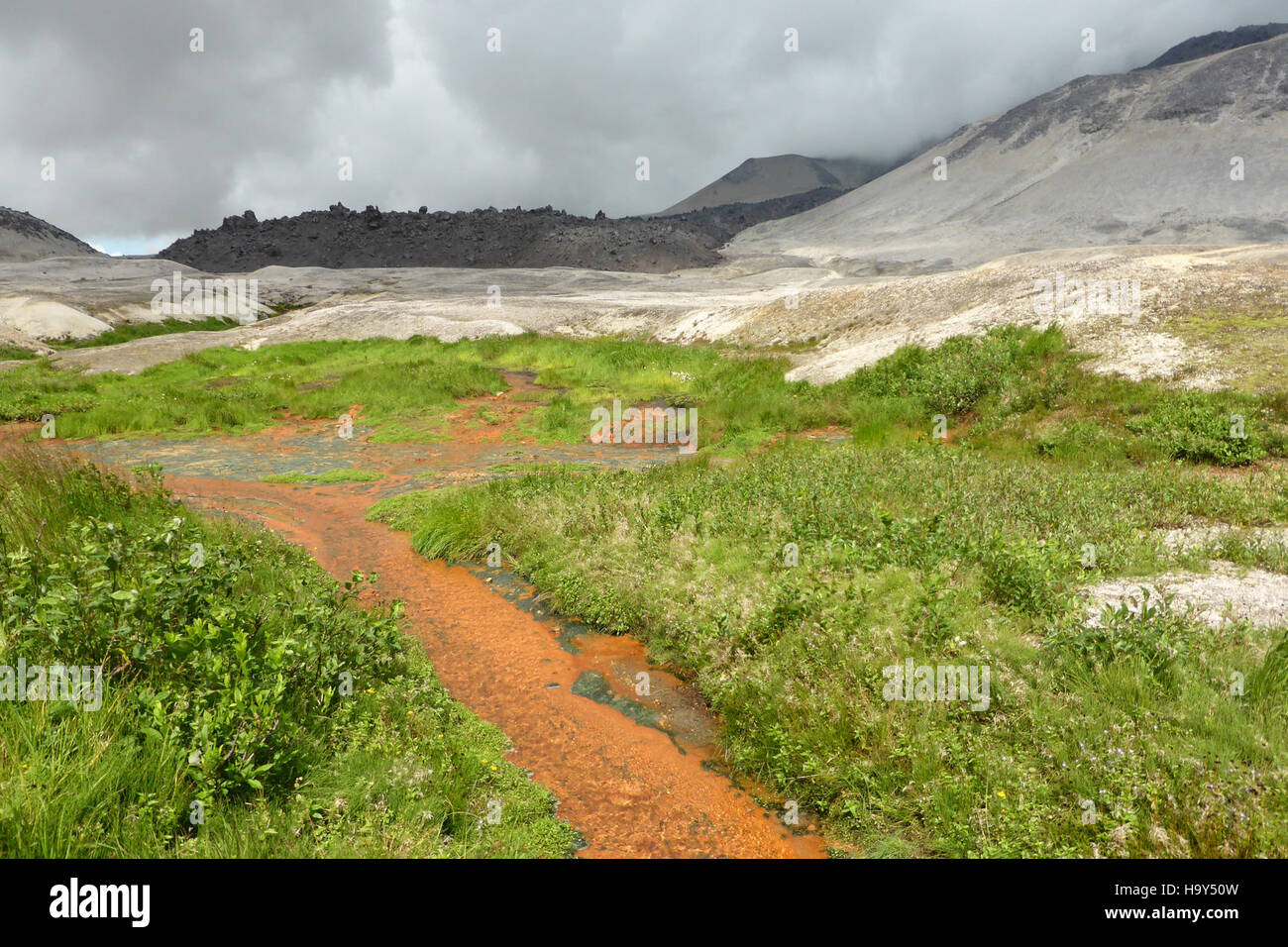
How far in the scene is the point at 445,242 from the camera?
485ft

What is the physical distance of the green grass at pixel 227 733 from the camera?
378 centimetres

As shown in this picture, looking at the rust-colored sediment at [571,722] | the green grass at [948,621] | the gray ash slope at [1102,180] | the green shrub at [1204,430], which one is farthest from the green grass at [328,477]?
the gray ash slope at [1102,180]

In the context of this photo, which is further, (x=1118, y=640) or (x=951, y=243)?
(x=951, y=243)

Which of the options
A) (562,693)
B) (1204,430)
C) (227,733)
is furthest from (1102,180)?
(227,733)

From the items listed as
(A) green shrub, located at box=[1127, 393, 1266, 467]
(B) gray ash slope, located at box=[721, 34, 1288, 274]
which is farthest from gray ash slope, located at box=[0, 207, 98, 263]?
(A) green shrub, located at box=[1127, 393, 1266, 467]

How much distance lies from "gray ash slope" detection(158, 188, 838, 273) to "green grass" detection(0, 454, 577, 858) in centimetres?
12247

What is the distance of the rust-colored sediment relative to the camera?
534 centimetres

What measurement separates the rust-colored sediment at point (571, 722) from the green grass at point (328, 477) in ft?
12.7

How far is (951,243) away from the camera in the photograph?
109 metres

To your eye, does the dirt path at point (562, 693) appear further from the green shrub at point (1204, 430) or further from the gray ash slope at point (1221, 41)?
the gray ash slope at point (1221, 41)
